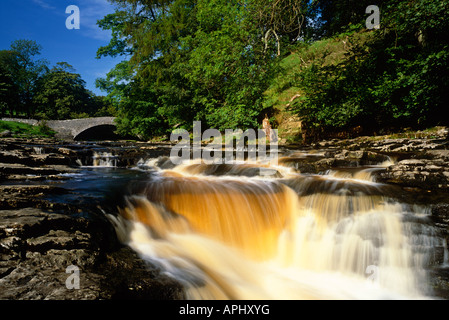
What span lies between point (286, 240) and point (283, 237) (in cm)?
7

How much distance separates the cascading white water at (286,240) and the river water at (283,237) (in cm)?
1

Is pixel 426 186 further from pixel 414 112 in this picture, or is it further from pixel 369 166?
pixel 414 112

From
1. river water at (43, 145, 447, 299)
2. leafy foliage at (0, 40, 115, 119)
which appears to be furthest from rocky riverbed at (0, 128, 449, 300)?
leafy foliage at (0, 40, 115, 119)

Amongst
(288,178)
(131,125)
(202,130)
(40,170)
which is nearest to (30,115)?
(131,125)

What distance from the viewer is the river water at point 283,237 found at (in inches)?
125

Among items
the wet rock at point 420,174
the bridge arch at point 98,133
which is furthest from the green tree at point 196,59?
the bridge arch at point 98,133

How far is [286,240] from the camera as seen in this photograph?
Result: 4.07 meters

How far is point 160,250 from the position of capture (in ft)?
11.2

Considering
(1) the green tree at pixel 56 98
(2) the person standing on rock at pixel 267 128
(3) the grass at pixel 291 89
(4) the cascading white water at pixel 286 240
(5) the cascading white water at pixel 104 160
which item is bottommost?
(4) the cascading white water at pixel 286 240

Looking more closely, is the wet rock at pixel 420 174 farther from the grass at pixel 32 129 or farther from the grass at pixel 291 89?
the grass at pixel 32 129

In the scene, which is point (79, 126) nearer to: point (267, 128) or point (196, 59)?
point (196, 59)

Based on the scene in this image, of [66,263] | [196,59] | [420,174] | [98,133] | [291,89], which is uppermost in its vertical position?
[196,59]

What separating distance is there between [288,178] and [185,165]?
4.06m

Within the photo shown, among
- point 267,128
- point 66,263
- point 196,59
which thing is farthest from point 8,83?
point 66,263
